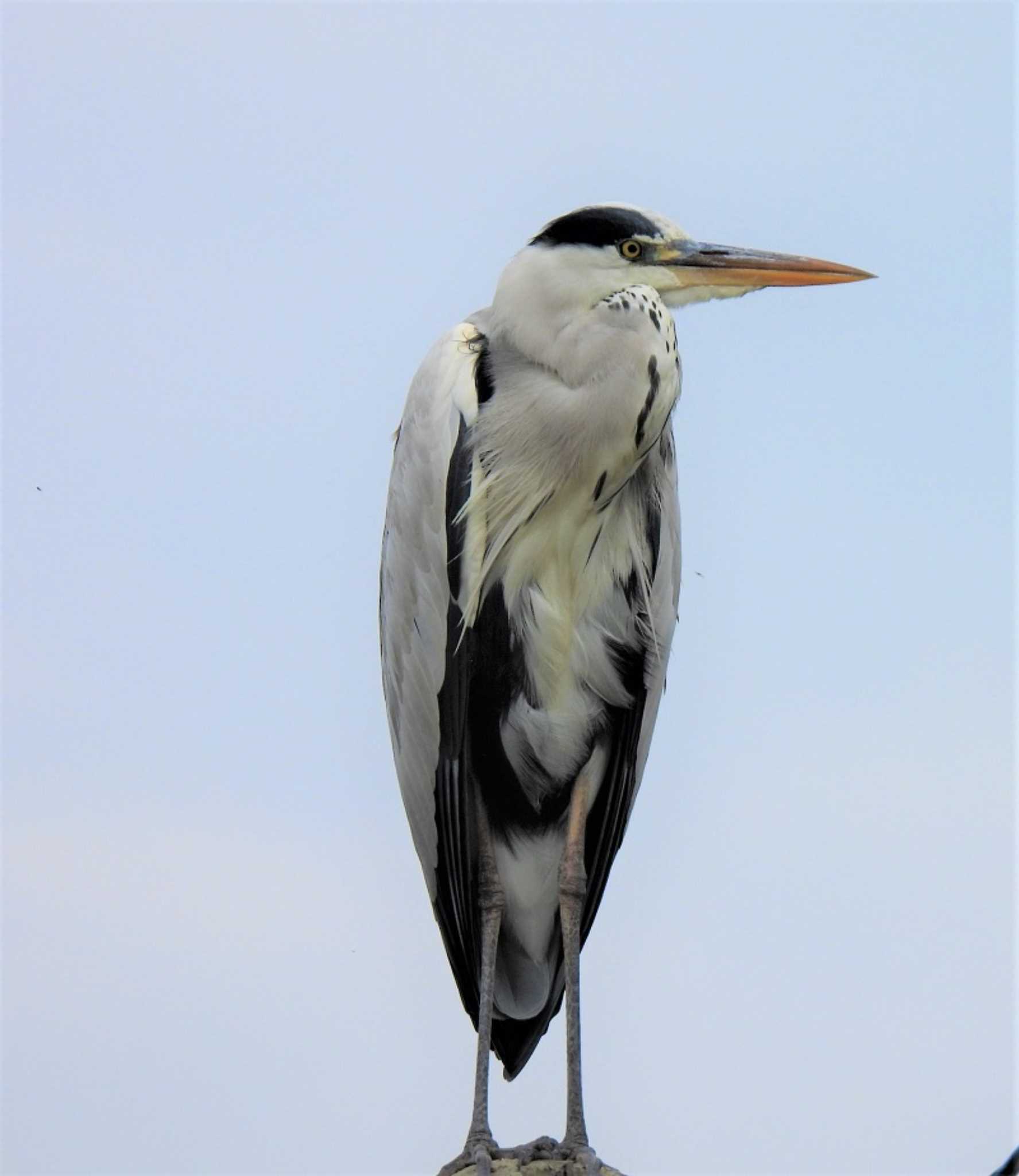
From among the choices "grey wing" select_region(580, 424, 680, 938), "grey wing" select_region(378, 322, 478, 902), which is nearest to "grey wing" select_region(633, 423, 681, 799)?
"grey wing" select_region(580, 424, 680, 938)

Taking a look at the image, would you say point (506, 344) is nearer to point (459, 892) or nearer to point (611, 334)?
point (611, 334)

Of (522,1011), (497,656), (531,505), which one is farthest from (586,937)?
(531,505)

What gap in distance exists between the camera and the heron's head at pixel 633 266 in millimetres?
3756

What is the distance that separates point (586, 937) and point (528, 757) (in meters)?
0.56

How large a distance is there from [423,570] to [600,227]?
0.90 m

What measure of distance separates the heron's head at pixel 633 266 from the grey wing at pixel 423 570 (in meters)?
0.25

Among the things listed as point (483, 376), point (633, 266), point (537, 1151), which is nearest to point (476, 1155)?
point (537, 1151)

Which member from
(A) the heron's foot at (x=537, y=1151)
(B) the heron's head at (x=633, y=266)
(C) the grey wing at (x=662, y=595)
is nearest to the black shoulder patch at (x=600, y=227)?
(B) the heron's head at (x=633, y=266)

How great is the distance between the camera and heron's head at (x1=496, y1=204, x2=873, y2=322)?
376 cm

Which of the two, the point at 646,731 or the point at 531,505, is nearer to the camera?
the point at 531,505

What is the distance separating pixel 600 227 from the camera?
3783 millimetres

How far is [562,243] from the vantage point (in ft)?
12.4

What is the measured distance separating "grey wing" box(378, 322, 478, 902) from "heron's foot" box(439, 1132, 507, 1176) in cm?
67

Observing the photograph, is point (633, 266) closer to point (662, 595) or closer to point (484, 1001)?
point (662, 595)
